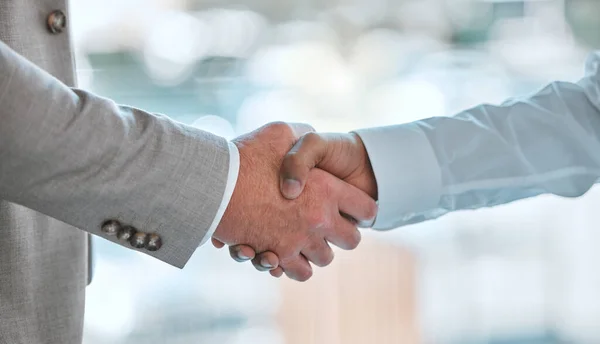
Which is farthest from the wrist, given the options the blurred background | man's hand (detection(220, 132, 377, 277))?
the blurred background

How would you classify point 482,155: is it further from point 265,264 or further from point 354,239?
point 265,264

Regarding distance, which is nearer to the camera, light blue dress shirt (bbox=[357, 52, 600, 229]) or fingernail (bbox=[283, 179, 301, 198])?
fingernail (bbox=[283, 179, 301, 198])

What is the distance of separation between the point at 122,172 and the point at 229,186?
0.49 feet

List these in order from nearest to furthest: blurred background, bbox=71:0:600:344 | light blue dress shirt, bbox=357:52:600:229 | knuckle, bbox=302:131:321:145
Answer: knuckle, bbox=302:131:321:145 < light blue dress shirt, bbox=357:52:600:229 < blurred background, bbox=71:0:600:344

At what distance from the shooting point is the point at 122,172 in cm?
95

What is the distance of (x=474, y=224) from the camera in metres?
2.81

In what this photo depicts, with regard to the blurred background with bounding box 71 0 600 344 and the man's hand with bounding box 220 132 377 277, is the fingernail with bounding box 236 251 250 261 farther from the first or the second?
the blurred background with bounding box 71 0 600 344

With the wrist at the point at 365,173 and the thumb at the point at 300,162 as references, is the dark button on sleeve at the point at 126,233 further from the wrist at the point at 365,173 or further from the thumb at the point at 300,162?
the wrist at the point at 365,173

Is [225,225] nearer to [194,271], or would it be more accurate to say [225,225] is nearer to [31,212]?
[31,212]

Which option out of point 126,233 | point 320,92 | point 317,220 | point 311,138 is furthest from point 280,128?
point 320,92

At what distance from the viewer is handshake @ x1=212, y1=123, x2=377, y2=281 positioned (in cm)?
114

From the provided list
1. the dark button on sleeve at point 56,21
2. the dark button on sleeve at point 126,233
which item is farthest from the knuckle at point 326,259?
the dark button on sleeve at point 56,21

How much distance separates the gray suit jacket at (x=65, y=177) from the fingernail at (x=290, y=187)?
5.7 inches

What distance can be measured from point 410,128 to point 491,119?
16cm
